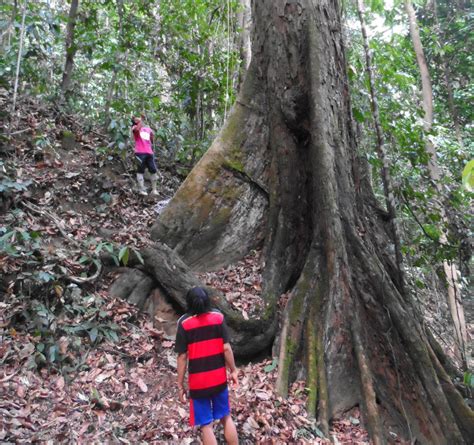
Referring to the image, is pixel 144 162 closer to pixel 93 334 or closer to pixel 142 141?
pixel 142 141

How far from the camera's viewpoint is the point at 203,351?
138 inches

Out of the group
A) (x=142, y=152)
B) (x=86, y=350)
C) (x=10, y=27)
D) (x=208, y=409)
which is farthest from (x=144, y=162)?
(x=208, y=409)

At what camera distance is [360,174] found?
6.04 meters

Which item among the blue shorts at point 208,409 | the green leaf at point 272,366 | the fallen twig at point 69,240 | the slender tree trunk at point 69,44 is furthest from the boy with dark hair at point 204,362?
the slender tree trunk at point 69,44

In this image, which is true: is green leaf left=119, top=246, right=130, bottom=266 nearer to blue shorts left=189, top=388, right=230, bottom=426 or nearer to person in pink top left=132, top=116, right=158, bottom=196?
blue shorts left=189, top=388, right=230, bottom=426

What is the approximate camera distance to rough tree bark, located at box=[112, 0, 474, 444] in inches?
186

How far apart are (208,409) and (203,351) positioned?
0.48m

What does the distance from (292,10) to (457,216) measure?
432 centimetres

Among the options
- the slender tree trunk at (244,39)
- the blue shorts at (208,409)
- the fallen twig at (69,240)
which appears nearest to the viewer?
the blue shorts at (208,409)

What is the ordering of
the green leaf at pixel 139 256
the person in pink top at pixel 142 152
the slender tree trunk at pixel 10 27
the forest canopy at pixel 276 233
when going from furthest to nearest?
the person in pink top at pixel 142 152 < the slender tree trunk at pixel 10 27 < the green leaf at pixel 139 256 < the forest canopy at pixel 276 233

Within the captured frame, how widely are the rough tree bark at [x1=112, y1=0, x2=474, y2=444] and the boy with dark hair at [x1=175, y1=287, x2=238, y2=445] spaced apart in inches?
46.0

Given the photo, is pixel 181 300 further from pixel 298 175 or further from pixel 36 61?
pixel 36 61

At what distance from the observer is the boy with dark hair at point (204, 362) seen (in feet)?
11.3

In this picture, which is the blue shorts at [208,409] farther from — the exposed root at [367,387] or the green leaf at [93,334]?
the exposed root at [367,387]
